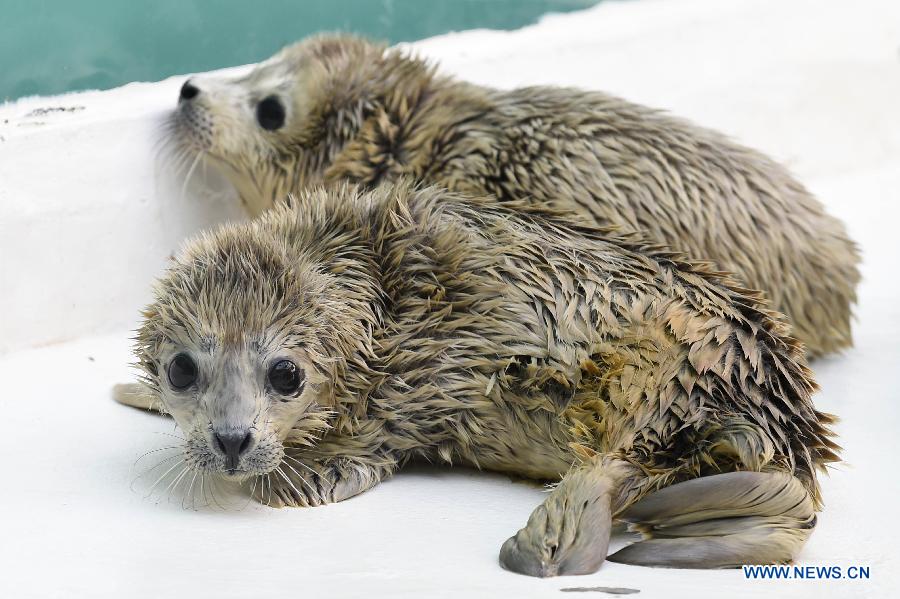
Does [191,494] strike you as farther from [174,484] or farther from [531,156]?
[531,156]

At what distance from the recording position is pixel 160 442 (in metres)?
4.66

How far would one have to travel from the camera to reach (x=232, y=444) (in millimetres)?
3945

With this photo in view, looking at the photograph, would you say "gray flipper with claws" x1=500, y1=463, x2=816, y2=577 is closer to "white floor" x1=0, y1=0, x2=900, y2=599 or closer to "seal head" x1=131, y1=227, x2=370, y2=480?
"white floor" x1=0, y1=0, x2=900, y2=599

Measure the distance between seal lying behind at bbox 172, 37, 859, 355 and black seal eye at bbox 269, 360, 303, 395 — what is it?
4.66 feet

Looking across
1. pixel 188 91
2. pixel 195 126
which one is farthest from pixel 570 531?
pixel 188 91

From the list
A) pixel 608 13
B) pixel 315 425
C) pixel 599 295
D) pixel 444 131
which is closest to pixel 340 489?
pixel 315 425

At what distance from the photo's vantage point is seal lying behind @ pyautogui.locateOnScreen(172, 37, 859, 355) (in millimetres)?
5477

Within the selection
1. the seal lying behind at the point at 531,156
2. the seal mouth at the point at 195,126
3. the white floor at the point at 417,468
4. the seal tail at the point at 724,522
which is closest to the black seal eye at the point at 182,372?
the white floor at the point at 417,468

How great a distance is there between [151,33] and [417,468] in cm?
294

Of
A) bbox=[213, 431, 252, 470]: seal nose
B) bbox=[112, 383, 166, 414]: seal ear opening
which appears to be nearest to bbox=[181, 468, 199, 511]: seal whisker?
bbox=[213, 431, 252, 470]: seal nose

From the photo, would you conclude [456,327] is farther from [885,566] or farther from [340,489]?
[885,566]

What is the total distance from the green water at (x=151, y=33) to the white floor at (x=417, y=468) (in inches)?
4.8

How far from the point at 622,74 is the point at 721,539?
447 centimetres

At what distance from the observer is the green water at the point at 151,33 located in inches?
236
